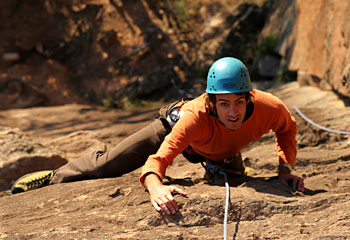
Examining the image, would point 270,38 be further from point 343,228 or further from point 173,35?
point 343,228

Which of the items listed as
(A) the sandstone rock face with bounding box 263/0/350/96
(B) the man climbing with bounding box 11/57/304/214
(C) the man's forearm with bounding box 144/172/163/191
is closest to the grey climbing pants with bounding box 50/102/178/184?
(B) the man climbing with bounding box 11/57/304/214

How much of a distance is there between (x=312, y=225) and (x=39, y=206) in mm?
1676

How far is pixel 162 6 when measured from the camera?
34.9ft

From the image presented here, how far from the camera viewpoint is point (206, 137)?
2594mm

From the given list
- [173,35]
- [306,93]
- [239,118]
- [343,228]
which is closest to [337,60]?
[306,93]

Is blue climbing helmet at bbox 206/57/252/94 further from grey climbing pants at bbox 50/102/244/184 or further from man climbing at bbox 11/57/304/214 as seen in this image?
grey climbing pants at bbox 50/102/244/184

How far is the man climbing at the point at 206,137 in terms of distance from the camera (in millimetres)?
2424

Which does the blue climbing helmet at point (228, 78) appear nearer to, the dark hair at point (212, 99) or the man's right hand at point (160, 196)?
the dark hair at point (212, 99)

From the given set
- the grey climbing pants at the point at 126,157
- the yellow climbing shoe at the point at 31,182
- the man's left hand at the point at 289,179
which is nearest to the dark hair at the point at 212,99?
the grey climbing pants at the point at 126,157

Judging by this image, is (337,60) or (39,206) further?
(337,60)

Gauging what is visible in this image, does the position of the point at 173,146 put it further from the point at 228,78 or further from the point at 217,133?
the point at 228,78

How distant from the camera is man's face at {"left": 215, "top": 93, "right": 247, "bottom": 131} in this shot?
2.44m

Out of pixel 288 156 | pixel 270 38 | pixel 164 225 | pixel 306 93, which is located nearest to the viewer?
pixel 164 225

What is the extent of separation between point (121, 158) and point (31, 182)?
76 cm
